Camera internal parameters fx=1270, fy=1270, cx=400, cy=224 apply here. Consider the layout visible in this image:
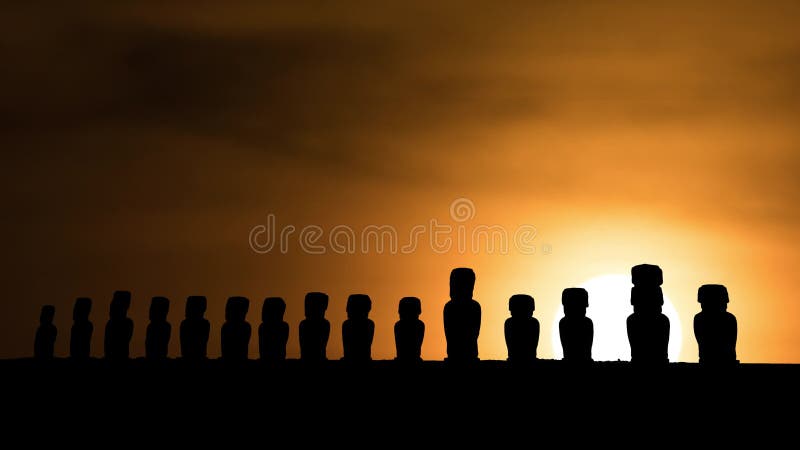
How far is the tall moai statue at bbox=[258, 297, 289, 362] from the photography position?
17.5 meters

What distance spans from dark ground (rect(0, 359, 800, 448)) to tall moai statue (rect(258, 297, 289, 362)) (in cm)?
43

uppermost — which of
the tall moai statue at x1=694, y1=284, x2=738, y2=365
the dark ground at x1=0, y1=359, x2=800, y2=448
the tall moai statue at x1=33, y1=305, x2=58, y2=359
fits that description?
the tall moai statue at x1=33, y1=305, x2=58, y2=359

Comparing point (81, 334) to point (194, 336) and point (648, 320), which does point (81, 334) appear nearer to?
point (194, 336)

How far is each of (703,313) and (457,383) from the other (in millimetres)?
3135

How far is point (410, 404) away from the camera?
15375 mm

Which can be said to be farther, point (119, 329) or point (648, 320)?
point (119, 329)

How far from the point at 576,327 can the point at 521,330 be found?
0.69m

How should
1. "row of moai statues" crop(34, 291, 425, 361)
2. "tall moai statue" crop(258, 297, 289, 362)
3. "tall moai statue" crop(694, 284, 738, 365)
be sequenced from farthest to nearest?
"tall moai statue" crop(258, 297, 289, 362)
"row of moai statues" crop(34, 291, 425, 361)
"tall moai statue" crop(694, 284, 738, 365)

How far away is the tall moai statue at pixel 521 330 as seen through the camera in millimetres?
15820

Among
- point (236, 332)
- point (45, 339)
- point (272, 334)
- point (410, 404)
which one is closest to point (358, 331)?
point (272, 334)

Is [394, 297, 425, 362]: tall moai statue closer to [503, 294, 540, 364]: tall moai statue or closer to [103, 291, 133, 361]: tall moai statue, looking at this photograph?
[503, 294, 540, 364]: tall moai statue

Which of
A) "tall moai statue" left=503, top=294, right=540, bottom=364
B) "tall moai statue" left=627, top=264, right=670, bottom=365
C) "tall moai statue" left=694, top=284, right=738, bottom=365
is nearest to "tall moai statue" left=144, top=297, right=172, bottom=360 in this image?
"tall moai statue" left=503, top=294, right=540, bottom=364

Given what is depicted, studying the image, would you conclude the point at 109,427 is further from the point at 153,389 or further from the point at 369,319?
the point at 369,319

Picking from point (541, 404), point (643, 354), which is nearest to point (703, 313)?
point (643, 354)
